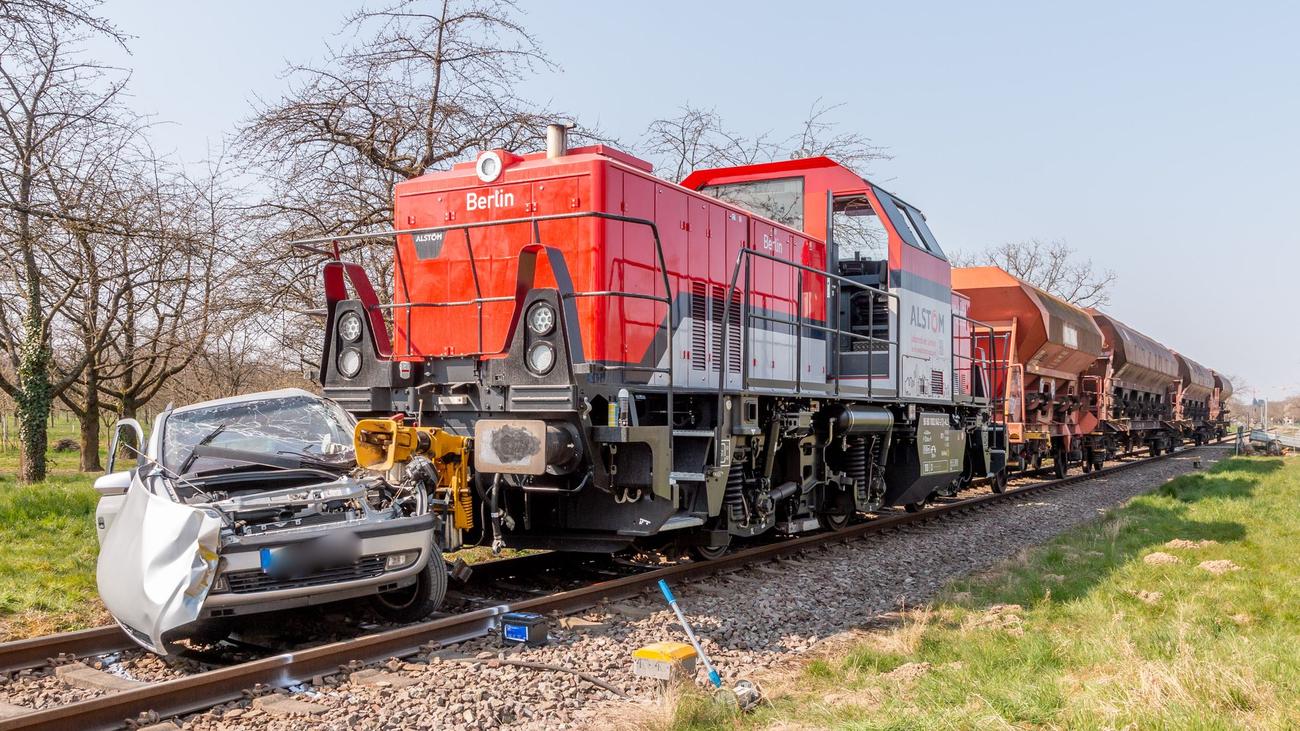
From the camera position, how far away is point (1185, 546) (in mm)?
9344

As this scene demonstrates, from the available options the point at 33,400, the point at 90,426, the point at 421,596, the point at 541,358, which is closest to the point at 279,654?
the point at 421,596

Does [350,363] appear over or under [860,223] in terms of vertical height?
under

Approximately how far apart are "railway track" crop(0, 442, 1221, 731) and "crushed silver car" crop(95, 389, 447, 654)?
0.32 meters

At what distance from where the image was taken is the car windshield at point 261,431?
19.3 ft

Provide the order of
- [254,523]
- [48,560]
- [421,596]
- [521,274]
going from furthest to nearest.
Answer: [48,560], [521,274], [421,596], [254,523]

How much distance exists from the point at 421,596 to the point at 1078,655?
151 inches

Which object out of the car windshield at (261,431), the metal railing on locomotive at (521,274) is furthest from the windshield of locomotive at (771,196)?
the car windshield at (261,431)

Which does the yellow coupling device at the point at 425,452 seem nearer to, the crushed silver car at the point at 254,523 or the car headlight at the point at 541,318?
the crushed silver car at the point at 254,523

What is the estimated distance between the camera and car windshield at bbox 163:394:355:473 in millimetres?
5891

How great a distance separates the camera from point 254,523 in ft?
17.5

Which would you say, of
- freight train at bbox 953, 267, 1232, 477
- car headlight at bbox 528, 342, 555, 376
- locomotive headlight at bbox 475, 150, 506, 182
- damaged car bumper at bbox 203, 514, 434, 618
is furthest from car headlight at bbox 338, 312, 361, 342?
freight train at bbox 953, 267, 1232, 477

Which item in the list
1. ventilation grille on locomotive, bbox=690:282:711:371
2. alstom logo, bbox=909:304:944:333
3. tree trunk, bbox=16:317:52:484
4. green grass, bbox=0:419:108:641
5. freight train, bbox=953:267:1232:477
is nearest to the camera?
green grass, bbox=0:419:108:641

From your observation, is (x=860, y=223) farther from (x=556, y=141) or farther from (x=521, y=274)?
Answer: (x=521, y=274)

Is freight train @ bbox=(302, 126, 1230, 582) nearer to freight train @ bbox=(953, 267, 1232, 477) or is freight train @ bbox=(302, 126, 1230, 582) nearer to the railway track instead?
the railway track
